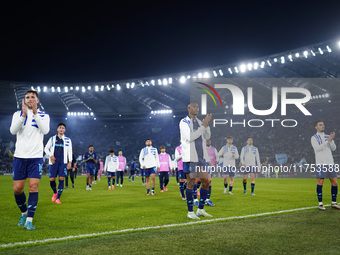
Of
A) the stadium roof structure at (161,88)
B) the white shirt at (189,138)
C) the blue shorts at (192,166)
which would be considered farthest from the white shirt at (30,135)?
the stadium roof structure at (161,88)

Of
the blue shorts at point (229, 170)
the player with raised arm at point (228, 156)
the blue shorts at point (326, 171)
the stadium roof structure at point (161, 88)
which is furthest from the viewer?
the stadium roof structure at point (161, 88)

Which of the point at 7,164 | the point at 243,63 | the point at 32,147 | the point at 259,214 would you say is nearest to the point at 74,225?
the point at 32,147

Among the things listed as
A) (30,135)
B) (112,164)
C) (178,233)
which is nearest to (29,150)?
(30,135)

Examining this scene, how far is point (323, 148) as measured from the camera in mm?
8430

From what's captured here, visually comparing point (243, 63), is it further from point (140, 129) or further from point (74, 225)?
point (74, 225)

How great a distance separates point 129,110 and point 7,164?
18216 millimetres

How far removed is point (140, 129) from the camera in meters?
53.6

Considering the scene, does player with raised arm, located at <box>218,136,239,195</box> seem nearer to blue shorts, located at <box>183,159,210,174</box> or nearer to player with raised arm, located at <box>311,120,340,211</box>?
player with raised arm, located at <box>311,120,340,211</box>

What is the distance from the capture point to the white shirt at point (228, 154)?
47.4 ft

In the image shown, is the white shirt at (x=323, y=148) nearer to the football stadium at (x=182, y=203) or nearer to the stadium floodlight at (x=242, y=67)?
the football stadium at (x=182, y=203)

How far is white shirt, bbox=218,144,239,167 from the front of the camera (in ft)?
47.4

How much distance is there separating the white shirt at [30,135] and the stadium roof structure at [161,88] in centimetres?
2873

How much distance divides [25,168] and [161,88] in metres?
40.8

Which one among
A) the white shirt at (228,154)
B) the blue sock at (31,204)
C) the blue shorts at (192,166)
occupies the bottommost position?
the blue sock at (31,204)
